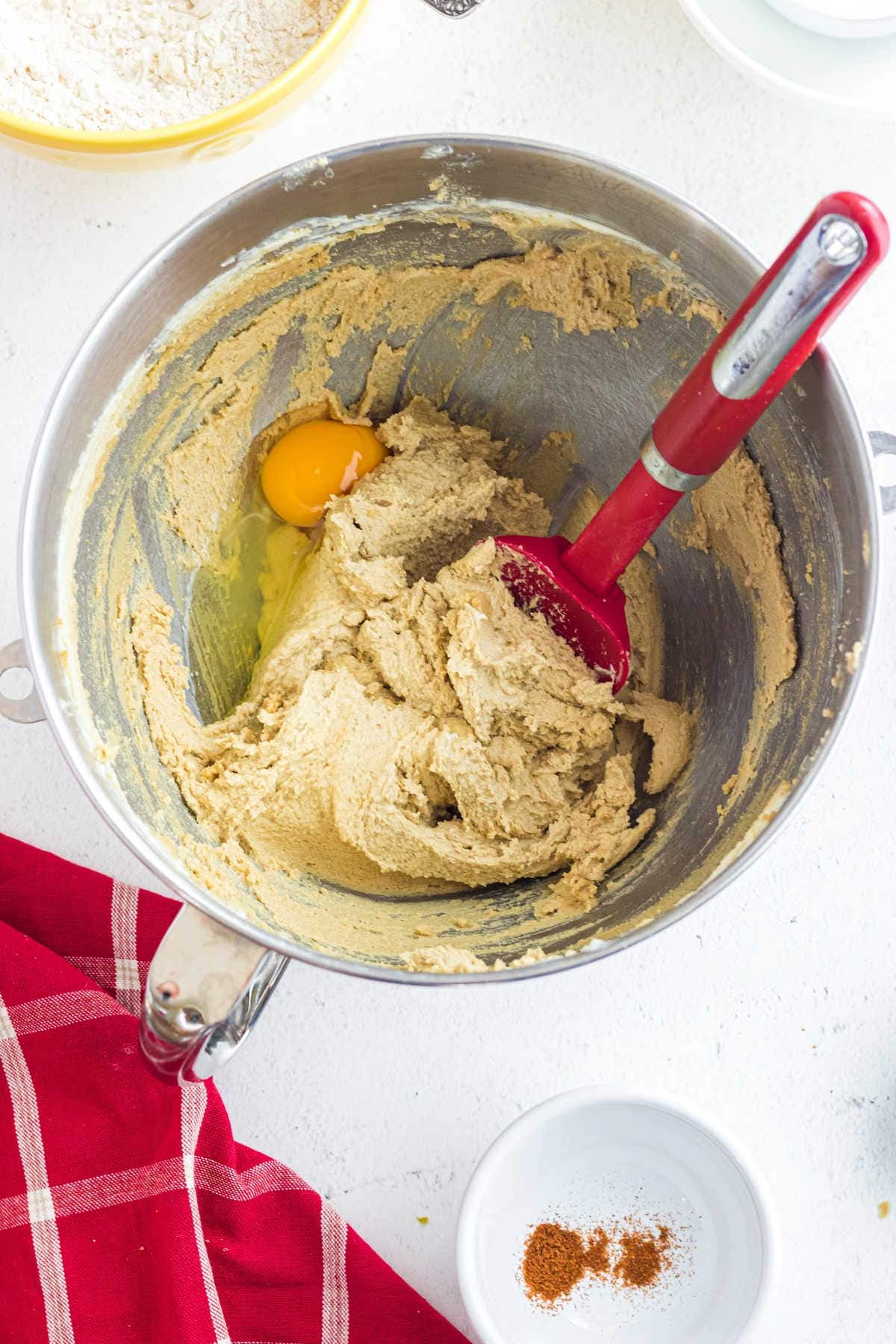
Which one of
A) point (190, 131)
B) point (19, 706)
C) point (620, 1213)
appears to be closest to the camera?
point (19, 706)

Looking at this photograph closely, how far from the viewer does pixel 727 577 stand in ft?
3.98

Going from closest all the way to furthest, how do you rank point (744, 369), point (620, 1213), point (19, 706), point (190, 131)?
point (744, 369), point (19, 706), point (190, 131), point (620, 1213)

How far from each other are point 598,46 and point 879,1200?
1321 millimetres

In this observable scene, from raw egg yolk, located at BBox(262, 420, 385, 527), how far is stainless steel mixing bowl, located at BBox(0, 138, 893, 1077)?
197mm

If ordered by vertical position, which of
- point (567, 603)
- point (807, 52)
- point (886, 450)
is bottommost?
point (567, 603)

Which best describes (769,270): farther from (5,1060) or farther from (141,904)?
(5,1060)

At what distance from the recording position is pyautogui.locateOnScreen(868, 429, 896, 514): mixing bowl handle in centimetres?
106

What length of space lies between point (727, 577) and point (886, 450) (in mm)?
211

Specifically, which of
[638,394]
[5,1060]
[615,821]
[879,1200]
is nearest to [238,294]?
[638,394]

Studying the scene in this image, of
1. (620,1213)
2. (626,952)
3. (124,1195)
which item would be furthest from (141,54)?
Result: (620,1213)

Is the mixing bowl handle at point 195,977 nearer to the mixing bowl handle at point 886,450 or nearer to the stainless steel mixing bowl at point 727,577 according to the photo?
the stainless steel mixing bowl at point 727,577

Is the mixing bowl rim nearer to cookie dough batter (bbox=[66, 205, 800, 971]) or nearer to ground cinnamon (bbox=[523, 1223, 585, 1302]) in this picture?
cookie dough batter (bbox=[66, 205, 800, 971])

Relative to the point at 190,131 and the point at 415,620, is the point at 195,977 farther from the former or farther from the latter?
the point at 190,131

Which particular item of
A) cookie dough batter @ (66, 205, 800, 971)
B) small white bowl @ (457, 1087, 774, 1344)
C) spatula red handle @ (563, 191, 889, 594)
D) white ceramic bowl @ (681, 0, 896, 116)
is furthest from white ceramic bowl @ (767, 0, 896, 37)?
small white bowl @ (457, 1087, 774, 1344)
